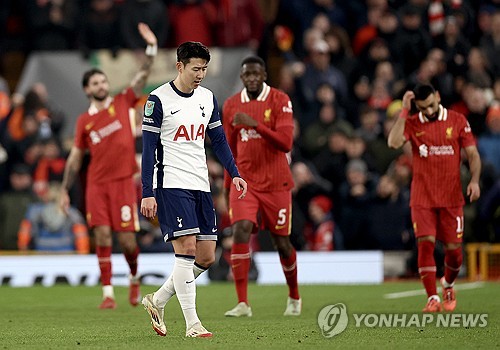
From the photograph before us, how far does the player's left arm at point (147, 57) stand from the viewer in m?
14.2

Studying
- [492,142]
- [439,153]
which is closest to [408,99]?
[439,153]

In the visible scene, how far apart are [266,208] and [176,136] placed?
3070mm

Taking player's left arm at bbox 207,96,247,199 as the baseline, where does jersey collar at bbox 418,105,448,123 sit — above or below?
above

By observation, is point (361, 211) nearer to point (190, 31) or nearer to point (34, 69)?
point (190, 31)

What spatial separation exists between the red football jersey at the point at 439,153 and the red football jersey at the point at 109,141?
346 cm

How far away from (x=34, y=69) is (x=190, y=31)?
293 cm

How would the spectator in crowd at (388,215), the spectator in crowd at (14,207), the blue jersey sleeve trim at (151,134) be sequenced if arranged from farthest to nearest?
the spectator in crowd at (14,207) < the spectator in crowd at (388,215) < the blue jersey sleeve trim at (151,134)

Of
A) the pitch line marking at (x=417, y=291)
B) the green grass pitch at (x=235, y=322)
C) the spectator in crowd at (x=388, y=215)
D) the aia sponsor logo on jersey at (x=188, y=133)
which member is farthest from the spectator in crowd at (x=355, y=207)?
the aia sponsor logo on jersey at (x=188, y=133)

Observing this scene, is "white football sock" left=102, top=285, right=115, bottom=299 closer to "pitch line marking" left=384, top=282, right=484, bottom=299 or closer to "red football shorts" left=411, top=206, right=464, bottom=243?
"pitch line marking" left=384, top=282, right=484, bottom=299

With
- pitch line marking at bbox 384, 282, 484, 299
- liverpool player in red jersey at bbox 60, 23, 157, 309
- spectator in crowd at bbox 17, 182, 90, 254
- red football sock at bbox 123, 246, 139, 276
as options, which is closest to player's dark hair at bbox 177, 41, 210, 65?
liverpool player in red jersey at bbox 60, 23, 157, 309

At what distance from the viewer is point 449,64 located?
21.3 meters

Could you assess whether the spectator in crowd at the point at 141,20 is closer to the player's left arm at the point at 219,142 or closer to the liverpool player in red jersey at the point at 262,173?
the liverpool player in red jersey at the point at 262,173

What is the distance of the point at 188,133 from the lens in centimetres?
1052

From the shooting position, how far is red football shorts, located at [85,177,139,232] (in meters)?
14.7
